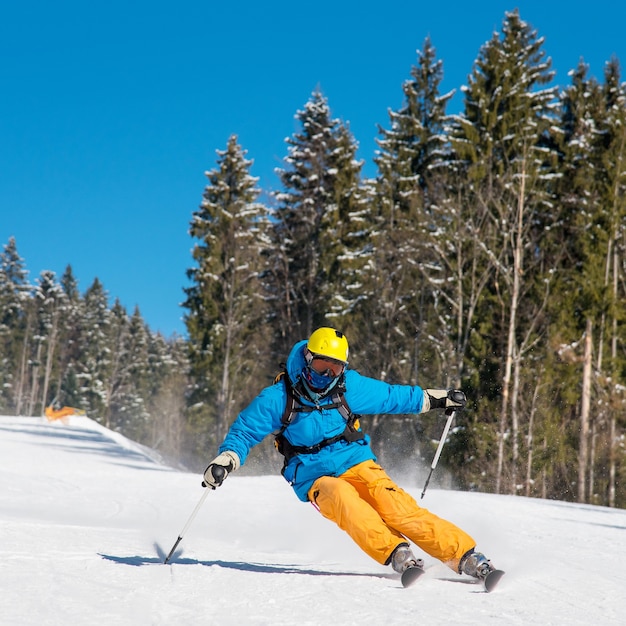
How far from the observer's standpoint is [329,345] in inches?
204

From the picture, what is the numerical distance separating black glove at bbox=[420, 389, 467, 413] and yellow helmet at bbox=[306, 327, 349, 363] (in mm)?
875

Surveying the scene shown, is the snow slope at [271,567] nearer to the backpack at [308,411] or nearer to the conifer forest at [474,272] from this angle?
the backpack at [308,411]

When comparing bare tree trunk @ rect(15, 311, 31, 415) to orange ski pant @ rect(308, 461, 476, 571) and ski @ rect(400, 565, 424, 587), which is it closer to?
orange ski pant @ rect(308, 461, 476, 571)

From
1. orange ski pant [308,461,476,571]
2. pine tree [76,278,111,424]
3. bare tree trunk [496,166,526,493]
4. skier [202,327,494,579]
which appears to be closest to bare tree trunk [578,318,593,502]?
bare tree trunk [496,166,526,493]

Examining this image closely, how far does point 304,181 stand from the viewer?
2822cm

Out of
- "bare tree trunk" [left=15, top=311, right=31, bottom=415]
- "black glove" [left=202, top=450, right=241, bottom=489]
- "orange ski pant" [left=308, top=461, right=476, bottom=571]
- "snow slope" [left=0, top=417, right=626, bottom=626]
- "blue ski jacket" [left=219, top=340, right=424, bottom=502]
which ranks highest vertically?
"bare tree trunk" [left=15, top=311, right=31, bottom=415]

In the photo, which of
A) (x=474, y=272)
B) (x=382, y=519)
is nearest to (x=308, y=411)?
(x=382, y=519)

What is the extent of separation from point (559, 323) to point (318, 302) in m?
8.72

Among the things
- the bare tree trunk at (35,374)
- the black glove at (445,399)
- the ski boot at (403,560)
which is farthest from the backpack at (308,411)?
the bare tree trunk at (35,374)

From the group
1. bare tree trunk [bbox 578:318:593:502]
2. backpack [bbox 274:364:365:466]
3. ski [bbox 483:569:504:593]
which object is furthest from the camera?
bare tree trunk [bbox 578:318:593:502]

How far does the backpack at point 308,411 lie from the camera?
5270 mm

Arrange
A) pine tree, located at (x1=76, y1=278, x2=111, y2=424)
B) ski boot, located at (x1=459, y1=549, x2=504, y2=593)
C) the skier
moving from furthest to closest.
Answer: pine tree, located at (x1=76, y1=278, x2=111, y2=424), the skier, ski boot, located at (x1=459, y1=549, x2=504, y2=593)

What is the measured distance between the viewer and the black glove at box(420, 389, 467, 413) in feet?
18.8

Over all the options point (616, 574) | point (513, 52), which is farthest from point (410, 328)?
point (616, 574)
